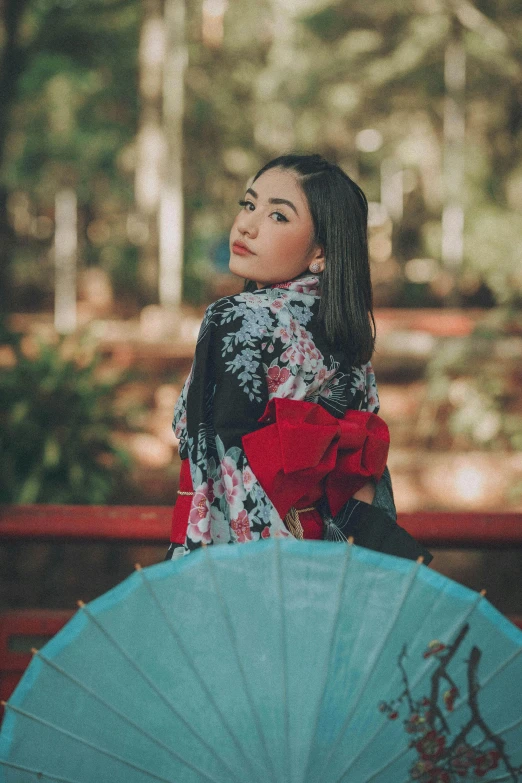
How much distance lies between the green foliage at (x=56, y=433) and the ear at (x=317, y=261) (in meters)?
3.84

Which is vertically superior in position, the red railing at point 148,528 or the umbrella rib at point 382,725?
the umbrella rib at point 382,725

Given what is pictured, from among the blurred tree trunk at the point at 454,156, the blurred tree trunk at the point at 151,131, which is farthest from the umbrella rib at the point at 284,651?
the blurred tree trunk at the point at 454,156

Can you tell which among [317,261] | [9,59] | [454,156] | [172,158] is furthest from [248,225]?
[454,156]

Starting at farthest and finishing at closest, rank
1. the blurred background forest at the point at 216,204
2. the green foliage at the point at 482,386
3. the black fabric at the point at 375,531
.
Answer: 1. the green foliage at the point at 482,386
2. the blurred background forest at the point at 216,204
3. the black fabric at the point at 375,531

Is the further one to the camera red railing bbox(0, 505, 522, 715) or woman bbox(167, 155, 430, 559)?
red railing bbox(0, 505, 522, 715)

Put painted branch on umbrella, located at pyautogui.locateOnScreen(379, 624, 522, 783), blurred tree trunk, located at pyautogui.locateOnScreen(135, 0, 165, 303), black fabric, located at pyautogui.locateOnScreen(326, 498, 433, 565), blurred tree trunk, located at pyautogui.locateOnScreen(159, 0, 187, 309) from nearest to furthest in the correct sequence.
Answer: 1. painted branch on umbrella, located at pyautogui.locateOnScreen(379, 624, 522, 783)
2. black fabric, located at pyautogui.locateOnScreen(326, 498, 433, 565)
3. blurred tree trunk, located at pyautogui.locateOnScreen(135, 0, 165, 303)
4. blurred tree trunk, located at pyautogui.locateOnScreen(159, 0, 187, 309)

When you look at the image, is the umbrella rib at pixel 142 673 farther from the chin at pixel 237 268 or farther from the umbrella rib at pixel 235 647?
the chin at pixel 237 268

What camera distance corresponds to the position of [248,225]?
76.8 inches

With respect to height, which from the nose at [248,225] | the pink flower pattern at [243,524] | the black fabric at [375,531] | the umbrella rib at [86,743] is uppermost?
the nose at [248,225]

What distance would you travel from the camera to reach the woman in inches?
68.2

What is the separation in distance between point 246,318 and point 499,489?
5.46m

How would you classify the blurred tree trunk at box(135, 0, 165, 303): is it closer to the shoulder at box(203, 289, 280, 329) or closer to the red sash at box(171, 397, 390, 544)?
the shoulder at box(203, 289, 280, 329)

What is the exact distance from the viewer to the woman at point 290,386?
173 cm

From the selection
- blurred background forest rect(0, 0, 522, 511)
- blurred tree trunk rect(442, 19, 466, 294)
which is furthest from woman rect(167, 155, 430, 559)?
blurred tree trunk rect(442, 19, 466, 294)
